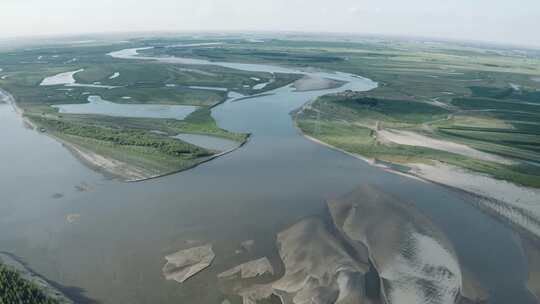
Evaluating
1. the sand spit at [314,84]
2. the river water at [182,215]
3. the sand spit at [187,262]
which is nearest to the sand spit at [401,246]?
the river water at [182,215]

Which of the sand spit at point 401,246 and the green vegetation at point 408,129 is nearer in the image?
the sand spit at point 401,246

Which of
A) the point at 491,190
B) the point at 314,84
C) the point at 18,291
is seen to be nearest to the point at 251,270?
the point at 18,291

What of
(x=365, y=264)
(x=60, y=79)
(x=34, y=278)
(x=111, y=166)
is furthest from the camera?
(x=60, y=79)

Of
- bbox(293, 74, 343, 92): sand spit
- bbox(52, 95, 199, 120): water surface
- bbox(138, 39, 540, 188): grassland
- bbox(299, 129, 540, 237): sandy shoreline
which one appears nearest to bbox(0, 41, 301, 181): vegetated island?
bbox(52, 95, 199, 120): water surface

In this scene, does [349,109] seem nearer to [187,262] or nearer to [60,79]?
[187,262]

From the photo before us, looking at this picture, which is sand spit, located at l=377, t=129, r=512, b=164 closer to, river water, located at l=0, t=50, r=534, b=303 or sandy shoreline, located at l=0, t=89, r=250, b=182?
river water, located at l=0, t=50, r=534, b=303

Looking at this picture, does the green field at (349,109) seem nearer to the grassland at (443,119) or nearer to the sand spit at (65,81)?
the grassland at (443,119)

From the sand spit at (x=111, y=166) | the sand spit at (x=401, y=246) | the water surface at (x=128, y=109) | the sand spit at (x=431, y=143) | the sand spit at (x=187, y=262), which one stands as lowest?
the sand spit at (x=187, y=262)
